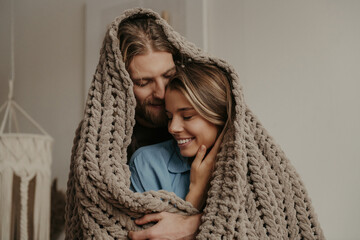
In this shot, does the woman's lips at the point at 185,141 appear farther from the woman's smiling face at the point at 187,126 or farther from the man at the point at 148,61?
the man at the point at 148,61

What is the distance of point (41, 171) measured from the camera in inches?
68.6

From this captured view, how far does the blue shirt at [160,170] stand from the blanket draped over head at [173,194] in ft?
0.19

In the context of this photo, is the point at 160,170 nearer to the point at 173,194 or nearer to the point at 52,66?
the point at 173,194

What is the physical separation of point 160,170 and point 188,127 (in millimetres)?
155

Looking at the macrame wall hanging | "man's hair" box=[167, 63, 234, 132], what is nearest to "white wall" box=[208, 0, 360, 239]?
"man's hair" box=[167, 63, 234, 132]

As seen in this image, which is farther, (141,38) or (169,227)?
(141,38)

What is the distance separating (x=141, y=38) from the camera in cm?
110

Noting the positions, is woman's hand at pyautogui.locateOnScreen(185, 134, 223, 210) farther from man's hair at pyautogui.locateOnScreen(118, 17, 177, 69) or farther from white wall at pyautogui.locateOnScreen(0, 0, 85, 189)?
white wall at pyautogui.locateOnScreen(0, 0, 85, 189)

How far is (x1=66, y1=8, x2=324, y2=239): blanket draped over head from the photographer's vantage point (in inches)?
34.8

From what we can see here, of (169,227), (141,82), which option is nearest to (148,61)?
(141,82)

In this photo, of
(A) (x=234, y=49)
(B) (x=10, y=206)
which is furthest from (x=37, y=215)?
(A) (x=234, y=49)

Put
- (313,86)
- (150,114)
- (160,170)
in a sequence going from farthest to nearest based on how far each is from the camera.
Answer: (313,86) → (150,114) → (160,170)

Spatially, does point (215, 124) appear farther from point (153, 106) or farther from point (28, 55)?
point (28, 55)

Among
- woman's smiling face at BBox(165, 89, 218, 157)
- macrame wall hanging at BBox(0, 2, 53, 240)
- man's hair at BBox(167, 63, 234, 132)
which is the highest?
man's hair at BBox(167, 63, 234, 132)
